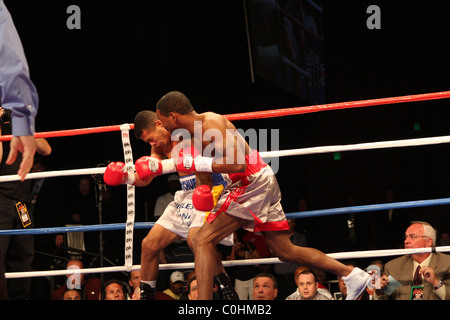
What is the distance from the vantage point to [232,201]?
263 centimetres

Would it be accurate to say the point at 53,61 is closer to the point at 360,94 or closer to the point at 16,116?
the point at 360,94

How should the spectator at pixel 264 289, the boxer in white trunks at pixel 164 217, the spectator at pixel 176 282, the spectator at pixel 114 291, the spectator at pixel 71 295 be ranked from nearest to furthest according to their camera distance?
the boxer in white trunks at pixel 164 217 → the spectator at pixel 264 289 → the spectator at pixel 114 291 → the spectator at pixel 71 295 → the spectator at pixel 176 282

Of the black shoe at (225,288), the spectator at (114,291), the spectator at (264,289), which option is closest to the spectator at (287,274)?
the spectator at (264,289)

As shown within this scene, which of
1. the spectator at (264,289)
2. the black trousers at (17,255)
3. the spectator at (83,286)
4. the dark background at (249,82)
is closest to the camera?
the black trousers at (17,255)

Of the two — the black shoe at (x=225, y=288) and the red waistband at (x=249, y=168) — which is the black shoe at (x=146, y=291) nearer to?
the black shoe at (x=225, y=288)

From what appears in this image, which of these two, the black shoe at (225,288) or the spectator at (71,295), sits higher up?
the black shoe at (225,288)

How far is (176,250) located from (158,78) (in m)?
2.65

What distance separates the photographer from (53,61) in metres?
6.34

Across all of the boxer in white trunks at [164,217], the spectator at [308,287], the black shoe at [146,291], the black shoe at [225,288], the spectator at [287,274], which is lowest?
the spectator at [287,274]

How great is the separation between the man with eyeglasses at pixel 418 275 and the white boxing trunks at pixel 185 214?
0.80 meters

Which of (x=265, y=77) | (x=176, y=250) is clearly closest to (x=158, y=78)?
Result: (x=265, y=77)

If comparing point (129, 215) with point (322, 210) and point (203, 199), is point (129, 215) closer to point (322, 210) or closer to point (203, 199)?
point (203, 199)

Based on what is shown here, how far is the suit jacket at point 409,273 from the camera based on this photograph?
2.81 meters

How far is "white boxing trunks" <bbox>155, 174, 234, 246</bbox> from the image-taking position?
9.36 ft
